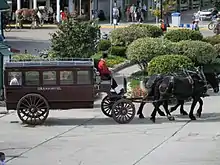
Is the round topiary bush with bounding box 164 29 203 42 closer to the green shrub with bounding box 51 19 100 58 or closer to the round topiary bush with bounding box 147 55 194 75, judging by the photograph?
the green shrub with bounding box 51 19 100 58

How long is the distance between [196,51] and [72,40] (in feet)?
15.6

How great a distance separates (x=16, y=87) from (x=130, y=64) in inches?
467

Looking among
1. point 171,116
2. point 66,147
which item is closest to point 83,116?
point 171,116

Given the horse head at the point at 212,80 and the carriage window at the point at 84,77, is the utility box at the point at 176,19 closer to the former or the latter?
the horse head at the point at 212,80

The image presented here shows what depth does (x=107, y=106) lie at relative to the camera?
19.2 m

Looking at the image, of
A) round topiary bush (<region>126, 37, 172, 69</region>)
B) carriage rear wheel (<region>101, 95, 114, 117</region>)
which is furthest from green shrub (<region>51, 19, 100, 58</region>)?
carriage rear wheel (<region>101, 95, 114, 117</region>)

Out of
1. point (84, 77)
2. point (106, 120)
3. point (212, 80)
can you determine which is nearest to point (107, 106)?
point (106, 120)

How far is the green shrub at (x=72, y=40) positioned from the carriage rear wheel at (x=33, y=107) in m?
7.41

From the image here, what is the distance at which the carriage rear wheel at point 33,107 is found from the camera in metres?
17.9

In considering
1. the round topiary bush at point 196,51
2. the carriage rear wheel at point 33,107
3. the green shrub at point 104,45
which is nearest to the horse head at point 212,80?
the carriage rear wheel at point 33,107

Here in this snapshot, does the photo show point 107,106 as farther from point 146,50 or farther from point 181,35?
point 181,35

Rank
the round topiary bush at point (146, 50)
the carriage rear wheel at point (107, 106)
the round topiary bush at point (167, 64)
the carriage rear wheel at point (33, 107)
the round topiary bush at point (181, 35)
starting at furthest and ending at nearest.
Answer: the round topiary bush at point (181, 35)
the round topiary bush at point (146, 50)
the round topiary bush at point (167, 64)
the carriage rear wheel at point (107, 106)
the carriage rear wheel at point (33, 107)

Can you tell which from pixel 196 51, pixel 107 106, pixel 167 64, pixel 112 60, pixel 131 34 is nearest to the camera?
pixel 107 106

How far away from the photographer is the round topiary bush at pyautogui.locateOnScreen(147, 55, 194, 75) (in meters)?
22.5
